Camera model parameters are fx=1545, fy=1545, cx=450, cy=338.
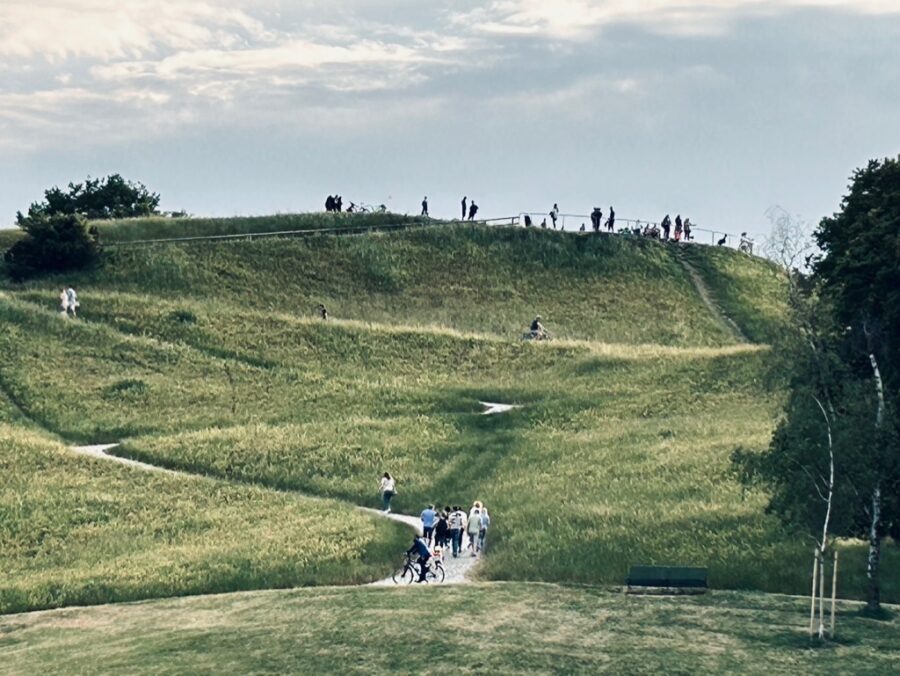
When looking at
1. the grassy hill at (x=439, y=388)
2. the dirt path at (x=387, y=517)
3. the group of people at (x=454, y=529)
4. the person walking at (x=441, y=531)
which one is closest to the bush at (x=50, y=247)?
the grassy hill at (x=439, y=388)

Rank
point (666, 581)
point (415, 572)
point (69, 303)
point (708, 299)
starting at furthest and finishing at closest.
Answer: point (708, 299), point (69, 303), point (415, 572), point (666, 581)

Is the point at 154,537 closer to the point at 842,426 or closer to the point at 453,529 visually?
the point at 453,529

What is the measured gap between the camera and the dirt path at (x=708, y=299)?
98844 mm

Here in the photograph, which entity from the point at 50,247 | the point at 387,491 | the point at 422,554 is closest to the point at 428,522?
the point at 422,554

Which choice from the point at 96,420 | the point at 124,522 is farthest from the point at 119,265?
the point at 124,522

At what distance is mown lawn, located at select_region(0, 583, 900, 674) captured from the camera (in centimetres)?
3362

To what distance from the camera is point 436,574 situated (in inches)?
1810

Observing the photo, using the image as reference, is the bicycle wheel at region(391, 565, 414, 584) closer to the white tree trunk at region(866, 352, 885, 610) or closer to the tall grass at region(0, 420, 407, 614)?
the tall grass at region(0, 420, 407, 614)

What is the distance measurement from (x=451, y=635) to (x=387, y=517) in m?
19.1

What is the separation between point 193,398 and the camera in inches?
2901

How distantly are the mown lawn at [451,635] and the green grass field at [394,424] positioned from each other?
22 centimetres

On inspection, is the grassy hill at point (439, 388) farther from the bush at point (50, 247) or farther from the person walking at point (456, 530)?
the bush at point (50, 247)

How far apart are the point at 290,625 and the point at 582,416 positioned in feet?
108

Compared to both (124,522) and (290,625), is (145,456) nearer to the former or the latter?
(124,522)
